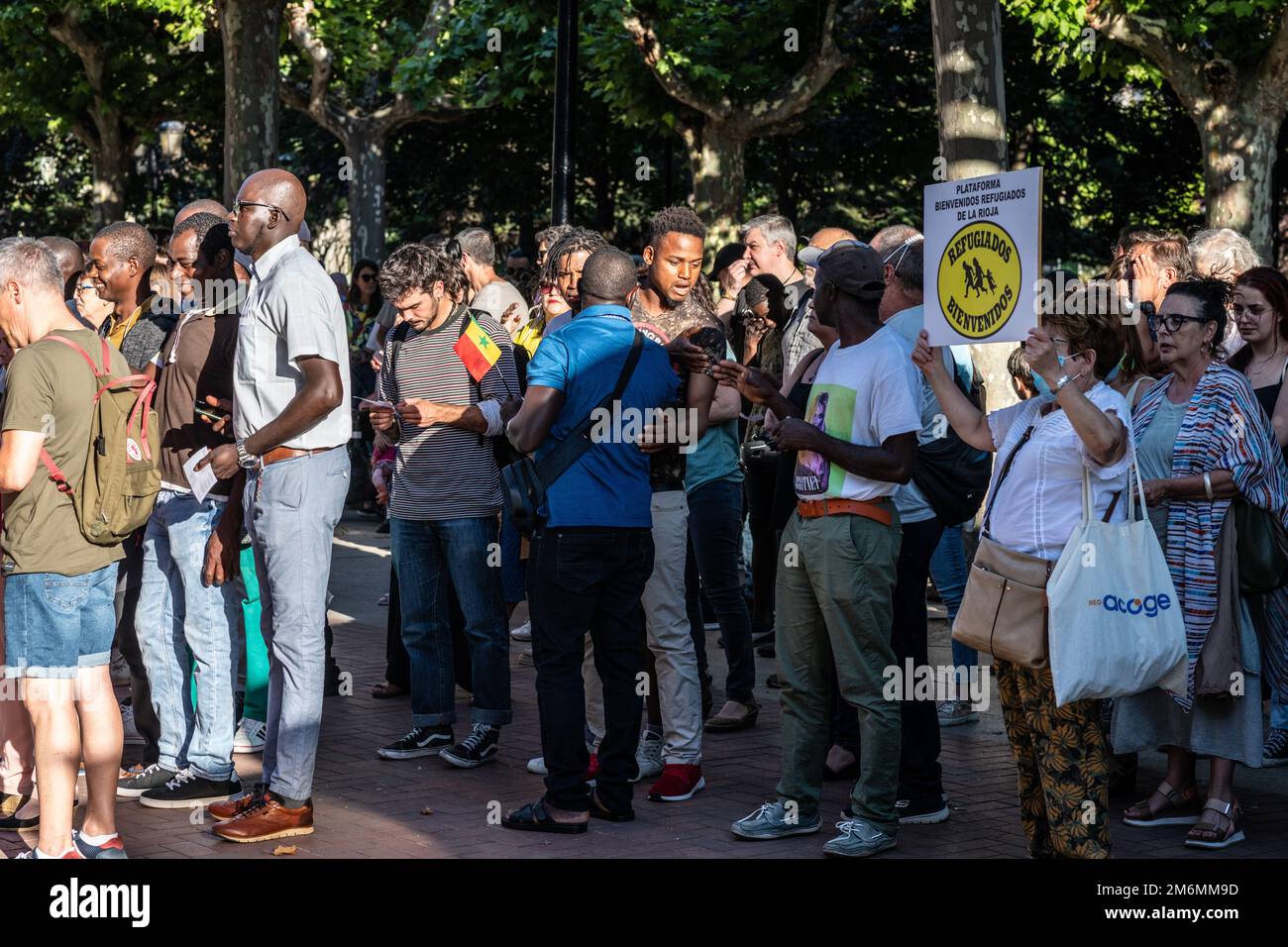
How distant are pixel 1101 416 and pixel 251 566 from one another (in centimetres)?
399

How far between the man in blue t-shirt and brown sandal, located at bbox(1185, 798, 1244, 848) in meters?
2.17

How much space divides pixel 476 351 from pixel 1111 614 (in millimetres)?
3035

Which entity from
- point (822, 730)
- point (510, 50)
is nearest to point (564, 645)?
point (822, 730)

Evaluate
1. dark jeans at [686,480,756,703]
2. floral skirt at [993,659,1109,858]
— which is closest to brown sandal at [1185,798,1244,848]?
floral skirt at [993,659,1109,858]

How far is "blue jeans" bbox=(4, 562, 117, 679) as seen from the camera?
511 cm

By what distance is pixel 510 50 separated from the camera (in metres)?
23.1

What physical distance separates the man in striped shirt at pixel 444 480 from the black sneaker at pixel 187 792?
828mm

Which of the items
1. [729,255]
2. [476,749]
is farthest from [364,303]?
Answer: [476,749]

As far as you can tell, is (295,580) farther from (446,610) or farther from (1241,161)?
(1241,161)

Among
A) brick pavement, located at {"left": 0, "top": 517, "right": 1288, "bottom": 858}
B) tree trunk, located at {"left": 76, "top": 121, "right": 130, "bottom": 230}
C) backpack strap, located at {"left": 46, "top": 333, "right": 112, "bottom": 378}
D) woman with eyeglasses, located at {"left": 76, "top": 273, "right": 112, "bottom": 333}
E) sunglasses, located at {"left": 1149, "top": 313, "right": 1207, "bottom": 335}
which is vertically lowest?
brick pavement, located at {"left": 0, "top": 517, "right": 1288, "bottom": 858}

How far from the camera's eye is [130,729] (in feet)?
24.6

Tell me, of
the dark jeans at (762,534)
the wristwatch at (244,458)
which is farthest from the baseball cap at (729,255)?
the wristwatch at (244,458)

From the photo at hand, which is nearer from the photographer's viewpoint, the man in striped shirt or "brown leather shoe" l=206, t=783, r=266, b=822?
"brown leather shoe" l=206, t=783, r=266, b=822

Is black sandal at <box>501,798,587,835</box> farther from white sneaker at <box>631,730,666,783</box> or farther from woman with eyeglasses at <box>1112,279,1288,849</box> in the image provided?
woman with eyeglasses at <box>1112,279,1288,849</box>
